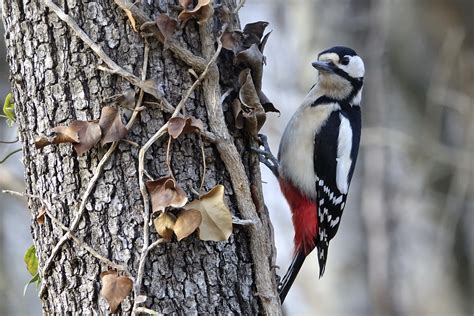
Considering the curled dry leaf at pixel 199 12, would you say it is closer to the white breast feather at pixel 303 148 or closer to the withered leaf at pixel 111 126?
the withered leaf at pixel 111 126

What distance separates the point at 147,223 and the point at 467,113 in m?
5.97

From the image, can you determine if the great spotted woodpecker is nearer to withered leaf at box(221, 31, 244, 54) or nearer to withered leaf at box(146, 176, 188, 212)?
withered leaf at box(221, 31, 244, 54)

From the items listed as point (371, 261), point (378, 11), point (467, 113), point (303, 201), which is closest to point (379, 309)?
point (371, 261)

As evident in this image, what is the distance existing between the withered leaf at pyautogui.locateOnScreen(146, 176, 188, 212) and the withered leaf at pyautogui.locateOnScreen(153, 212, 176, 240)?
0.02m

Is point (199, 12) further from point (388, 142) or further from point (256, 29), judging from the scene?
point (388, 142)

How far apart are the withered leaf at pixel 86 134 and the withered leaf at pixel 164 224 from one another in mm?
269

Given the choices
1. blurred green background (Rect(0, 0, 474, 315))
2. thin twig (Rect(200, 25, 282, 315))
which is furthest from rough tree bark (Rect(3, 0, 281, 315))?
blurred green background (Rect(0, 0, 474, 315))

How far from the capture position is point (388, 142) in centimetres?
698

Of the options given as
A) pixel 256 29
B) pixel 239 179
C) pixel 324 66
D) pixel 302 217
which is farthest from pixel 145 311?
pixel 324 66

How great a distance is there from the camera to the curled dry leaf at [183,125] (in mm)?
2271

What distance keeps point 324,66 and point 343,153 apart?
41 centimetres

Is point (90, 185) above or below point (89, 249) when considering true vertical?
above

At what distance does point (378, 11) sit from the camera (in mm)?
7383

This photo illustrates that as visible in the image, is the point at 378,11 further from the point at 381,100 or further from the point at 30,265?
the point at 30,265
